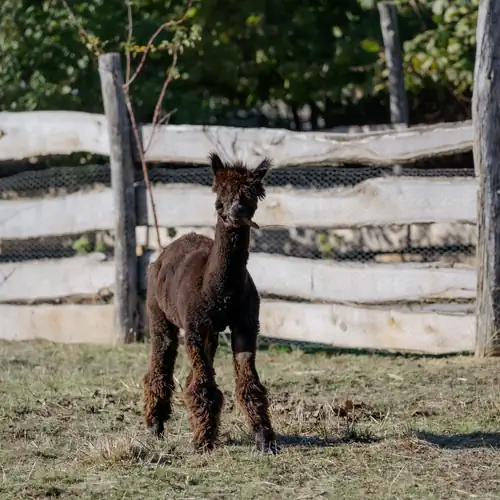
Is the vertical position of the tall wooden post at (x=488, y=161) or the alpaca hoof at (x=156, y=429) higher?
the tall wooden post at (x=488, y=161)

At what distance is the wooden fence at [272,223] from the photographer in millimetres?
8789

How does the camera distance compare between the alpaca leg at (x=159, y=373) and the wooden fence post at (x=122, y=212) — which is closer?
the alpaca leg at (x=159, y=373)

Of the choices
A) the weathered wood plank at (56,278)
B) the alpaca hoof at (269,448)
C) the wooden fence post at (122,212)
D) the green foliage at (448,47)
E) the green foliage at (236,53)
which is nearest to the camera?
the alpaca hoof at (269,448)

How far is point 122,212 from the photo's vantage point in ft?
32.0

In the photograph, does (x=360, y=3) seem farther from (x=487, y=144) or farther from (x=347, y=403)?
(x=347, y=403)

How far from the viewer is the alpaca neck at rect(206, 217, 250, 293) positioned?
5.76 m

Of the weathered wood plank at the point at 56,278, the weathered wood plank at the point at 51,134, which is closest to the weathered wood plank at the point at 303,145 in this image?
the weathered wood plank at the point at 51,134

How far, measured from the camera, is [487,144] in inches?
330

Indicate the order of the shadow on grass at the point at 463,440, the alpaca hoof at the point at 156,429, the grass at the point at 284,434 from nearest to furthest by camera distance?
the grass at the point at 284,434
the shadow on grass at the point at 463,440
the alpaca hoof at the point at 156,429

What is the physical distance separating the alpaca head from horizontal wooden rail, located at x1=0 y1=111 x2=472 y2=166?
3291 mm

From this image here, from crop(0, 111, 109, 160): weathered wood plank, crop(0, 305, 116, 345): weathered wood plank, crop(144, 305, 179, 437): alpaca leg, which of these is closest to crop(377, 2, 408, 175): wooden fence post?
crop(0, 111, 109, 160): weathered wood plank

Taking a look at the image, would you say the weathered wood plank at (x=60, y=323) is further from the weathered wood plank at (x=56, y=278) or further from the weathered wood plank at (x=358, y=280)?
the weathered wood plank at (x=358, y=280)

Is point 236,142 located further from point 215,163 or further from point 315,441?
point 315,441

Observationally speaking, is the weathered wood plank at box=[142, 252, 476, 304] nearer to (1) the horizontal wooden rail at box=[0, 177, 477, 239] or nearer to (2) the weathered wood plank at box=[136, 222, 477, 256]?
(1) the horizontal wooden rail at box=[0, 177, 477, 239]
